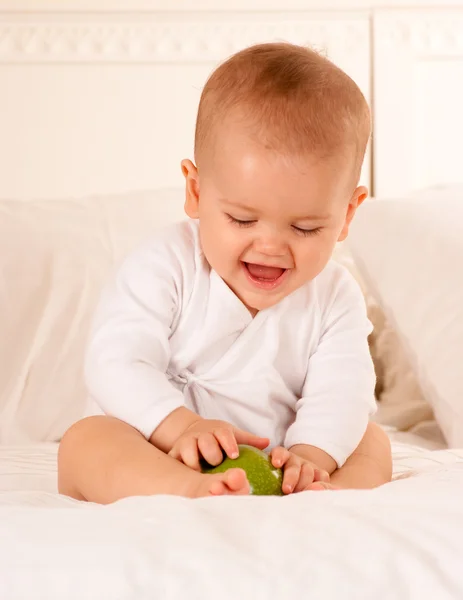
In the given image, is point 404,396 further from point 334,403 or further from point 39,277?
point 39,277

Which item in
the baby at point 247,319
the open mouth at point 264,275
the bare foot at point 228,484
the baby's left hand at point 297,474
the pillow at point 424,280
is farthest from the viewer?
the pillow at point 424,280

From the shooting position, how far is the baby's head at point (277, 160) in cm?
116

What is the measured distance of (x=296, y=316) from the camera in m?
1.41

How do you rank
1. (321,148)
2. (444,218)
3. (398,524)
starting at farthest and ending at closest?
(444,218)
(321,148)
(398,524)

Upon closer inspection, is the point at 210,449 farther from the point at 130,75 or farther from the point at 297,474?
the point at 130,75

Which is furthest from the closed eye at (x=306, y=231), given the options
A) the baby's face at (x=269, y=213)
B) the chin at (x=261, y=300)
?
the chin at (x=261, y=300)

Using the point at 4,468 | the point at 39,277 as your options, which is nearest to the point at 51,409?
the point at 39,277

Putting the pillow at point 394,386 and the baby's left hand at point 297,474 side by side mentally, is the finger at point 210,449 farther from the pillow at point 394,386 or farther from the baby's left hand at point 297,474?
the pillow at point 394,386

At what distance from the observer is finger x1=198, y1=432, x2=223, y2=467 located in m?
1.06

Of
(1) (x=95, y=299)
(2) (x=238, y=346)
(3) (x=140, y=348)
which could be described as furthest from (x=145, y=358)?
(1) (x=95, y=299)

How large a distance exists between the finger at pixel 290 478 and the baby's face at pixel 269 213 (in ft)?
0.88

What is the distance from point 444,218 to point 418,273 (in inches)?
5.2

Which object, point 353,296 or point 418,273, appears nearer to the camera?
point 353,296

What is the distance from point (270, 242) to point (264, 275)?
0.10 meters
